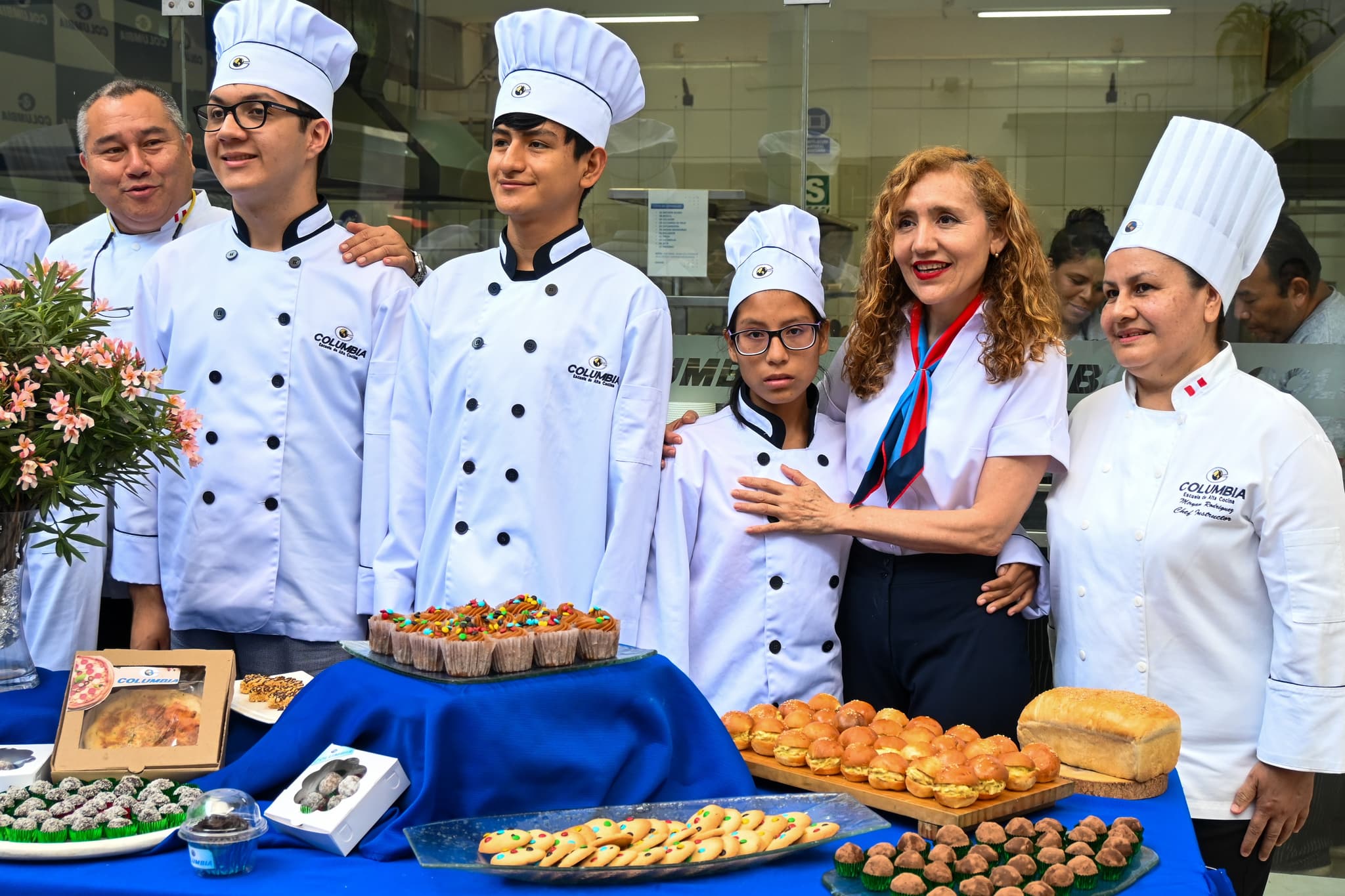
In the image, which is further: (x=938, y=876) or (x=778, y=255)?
(x=778, y=255)

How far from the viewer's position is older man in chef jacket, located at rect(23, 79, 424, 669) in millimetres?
2732

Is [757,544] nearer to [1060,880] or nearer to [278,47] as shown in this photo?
[1060,880]

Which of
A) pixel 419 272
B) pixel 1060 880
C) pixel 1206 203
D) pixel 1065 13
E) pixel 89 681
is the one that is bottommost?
pixel 1060 880

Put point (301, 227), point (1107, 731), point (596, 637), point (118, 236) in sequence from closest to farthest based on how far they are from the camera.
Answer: point (596, 637), point (1107, 731), point (301, 227), point (118, 236)

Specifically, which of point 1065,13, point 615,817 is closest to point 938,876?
point 615,817

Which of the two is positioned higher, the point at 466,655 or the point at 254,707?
the point at 466,655

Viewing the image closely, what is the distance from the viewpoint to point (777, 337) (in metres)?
2.37

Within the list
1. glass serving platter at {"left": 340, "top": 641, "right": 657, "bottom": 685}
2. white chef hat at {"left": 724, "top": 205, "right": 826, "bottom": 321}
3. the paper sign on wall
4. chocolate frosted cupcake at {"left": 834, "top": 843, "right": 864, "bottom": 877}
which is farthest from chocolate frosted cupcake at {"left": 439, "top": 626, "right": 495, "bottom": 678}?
the paper sign on wall

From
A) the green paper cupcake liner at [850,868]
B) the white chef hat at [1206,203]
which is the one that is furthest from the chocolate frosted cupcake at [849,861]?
the white chef hat at [1206,203]

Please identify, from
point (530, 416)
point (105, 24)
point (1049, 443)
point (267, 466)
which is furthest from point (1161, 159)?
point (105, 24)

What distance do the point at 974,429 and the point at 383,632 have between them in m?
1.10

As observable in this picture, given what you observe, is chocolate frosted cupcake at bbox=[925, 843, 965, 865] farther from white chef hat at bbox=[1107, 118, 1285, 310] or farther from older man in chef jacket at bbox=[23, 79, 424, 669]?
Answer: older man in chef jacket at bbox=[23, 79, 424, 669]

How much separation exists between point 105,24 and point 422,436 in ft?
9.45

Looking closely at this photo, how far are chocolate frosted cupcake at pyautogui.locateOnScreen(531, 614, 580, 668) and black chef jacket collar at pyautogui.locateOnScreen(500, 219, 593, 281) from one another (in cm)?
87
